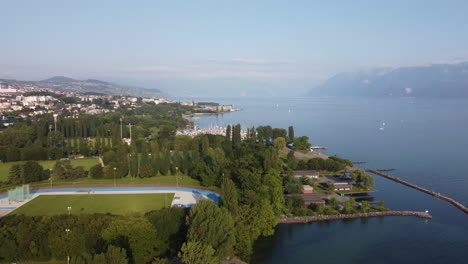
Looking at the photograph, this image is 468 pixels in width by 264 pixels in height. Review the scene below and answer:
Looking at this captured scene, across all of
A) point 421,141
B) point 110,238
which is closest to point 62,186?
point 110,238

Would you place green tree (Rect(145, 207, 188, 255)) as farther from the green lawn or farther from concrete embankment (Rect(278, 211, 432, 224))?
the green lawn

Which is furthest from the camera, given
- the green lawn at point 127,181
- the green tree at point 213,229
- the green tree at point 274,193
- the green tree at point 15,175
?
the green lawn at point 127,181

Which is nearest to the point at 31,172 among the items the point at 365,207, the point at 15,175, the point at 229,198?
the point at 15,175

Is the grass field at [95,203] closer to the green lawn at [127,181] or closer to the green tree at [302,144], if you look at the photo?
the green lawn at [127,181]

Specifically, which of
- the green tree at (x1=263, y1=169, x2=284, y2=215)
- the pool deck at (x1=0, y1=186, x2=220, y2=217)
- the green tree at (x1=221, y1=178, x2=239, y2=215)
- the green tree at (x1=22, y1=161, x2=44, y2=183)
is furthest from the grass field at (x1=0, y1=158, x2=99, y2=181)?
the green tree at (x1=221, y1=178, x2=239, y2=215)

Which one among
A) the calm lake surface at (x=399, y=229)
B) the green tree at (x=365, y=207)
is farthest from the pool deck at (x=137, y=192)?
the green tree at (x=365, y=207)

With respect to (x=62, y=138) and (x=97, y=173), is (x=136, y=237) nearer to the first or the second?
(x=97, y=173)
